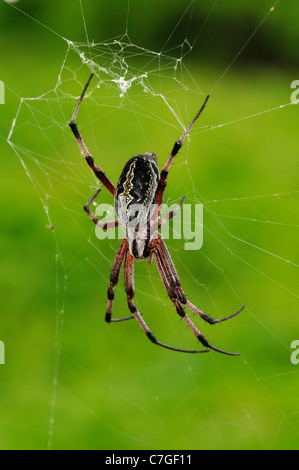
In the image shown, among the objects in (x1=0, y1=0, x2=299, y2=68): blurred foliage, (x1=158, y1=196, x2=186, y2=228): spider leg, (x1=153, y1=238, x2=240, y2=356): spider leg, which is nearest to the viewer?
(x1=158, y1=196, x2=186, y2=228): spider leg

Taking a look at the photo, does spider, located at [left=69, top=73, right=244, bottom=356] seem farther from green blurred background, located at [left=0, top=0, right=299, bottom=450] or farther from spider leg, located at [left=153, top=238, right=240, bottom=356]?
green blurred background, located at [left=0, top=0, right=299, bottom=450]

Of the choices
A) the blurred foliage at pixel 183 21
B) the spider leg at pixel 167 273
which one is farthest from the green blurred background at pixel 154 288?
the spider leg at pixel 167 273

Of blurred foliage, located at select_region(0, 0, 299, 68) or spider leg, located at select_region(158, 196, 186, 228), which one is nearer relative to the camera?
spider leg, located at select_region(158, 196, 186, 228)

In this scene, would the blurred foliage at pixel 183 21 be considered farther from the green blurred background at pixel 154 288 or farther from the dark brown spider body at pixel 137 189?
the dark brown spider body at pixel 137 189

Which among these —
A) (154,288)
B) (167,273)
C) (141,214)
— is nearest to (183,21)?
(154,288)

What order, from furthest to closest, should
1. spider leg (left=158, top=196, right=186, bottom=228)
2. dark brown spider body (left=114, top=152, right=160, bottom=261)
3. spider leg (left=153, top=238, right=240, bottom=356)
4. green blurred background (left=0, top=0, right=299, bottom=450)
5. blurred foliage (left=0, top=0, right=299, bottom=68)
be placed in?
blurred foliage (left=0, top=0, right=299, bottom=68), green blurred background (left=0, top=0, right=299, bottom=450), spider leg (left=153, top=238, right=240, bottom=356), spider leg (left=158, top=196, right=186, bottom=228), dark brown spider body (left=114, top=152, right=160, bottom=261)

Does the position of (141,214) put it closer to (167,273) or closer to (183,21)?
(167,273)

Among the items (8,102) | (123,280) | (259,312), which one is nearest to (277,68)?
(8,102)

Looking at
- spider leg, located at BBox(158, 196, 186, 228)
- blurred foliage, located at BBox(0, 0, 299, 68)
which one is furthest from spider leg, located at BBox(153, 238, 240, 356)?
blurred foliage, located at BBox(0, 0, 299, 68)

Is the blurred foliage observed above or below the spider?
above
